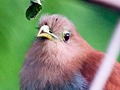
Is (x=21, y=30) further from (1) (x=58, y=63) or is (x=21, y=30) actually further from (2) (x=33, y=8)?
(2) (x=33, y=8)

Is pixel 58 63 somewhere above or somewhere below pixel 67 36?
below

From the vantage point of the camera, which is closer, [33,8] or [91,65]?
[33,8]

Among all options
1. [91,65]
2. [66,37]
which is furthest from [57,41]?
[91,65]

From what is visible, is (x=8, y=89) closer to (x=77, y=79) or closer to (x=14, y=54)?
(x=14, y=54)

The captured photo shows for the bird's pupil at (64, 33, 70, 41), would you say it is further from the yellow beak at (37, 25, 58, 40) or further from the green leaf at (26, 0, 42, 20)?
the green leaf at (26, 0, 42, 20)

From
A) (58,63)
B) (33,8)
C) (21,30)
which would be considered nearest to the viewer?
(33,8)

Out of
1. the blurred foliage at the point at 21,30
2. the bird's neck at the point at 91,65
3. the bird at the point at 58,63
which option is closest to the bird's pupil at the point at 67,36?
the bird at the point at 58,63

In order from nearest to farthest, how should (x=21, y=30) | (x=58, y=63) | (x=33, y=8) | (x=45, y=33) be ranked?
1. (x=33, y=8)
2. (x=45, y=33)
3. (x=58, y=63)
4. (x=21, y=30)

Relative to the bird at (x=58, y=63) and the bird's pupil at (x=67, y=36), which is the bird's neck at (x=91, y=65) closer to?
the bird at (x=58, y=63)
